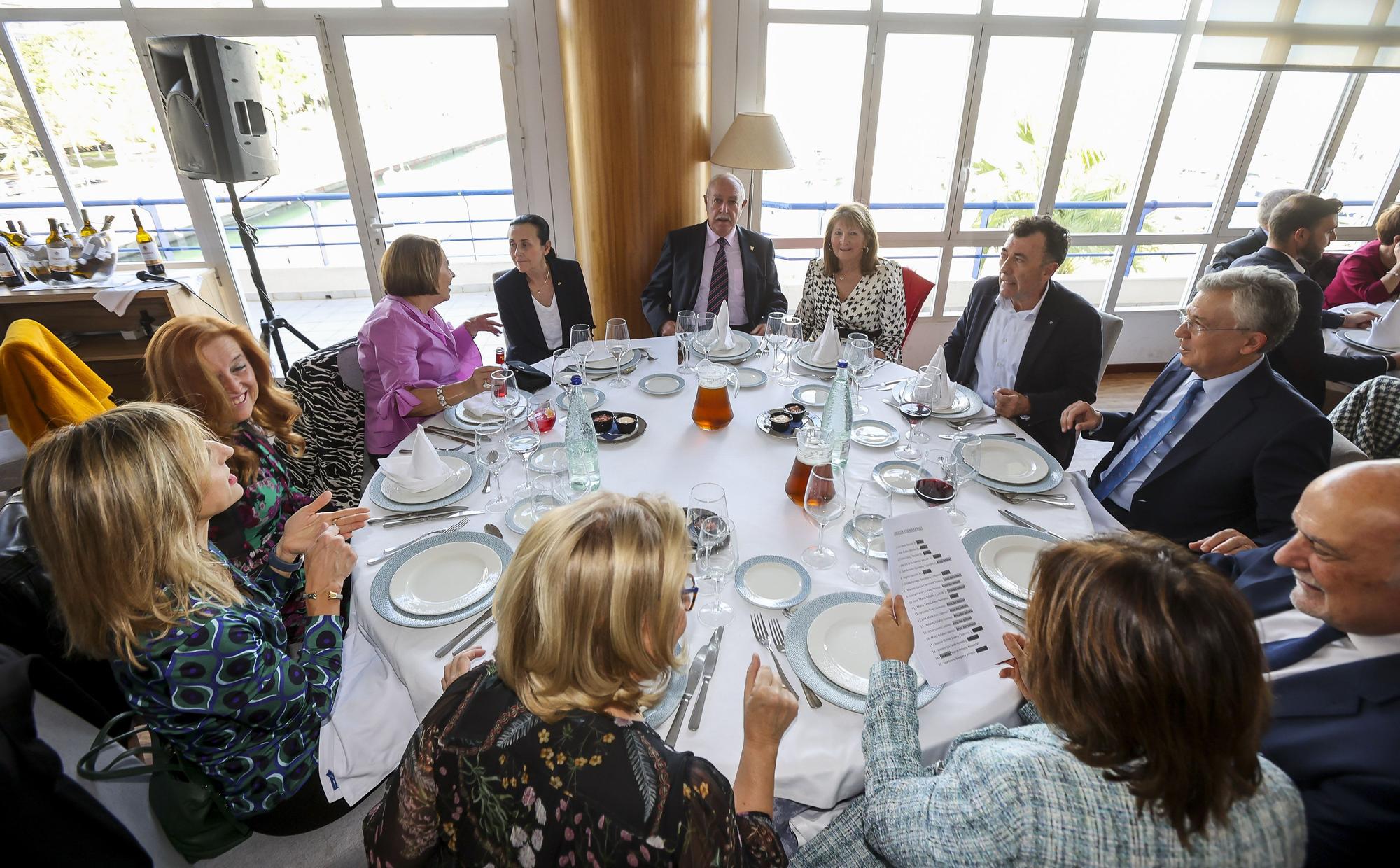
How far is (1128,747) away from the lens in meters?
0.80

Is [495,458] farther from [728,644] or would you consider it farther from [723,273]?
[723,273]

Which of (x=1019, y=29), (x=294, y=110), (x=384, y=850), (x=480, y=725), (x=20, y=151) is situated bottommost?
(x=384, y=850)

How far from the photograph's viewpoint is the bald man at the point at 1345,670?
3.04ft

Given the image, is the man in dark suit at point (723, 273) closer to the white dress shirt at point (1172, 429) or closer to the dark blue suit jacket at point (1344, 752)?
the white dress shirt at point (1172, 429)

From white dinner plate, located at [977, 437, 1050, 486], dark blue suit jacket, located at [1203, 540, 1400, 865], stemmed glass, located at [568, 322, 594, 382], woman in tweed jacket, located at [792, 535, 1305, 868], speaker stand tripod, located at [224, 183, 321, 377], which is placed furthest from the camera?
speaker stand tripod, located at [224, 183, 321, 377]

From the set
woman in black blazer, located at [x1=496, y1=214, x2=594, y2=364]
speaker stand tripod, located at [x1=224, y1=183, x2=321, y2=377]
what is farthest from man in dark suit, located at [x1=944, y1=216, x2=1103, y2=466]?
speaker stand tripod, located at [x1=224, y1=183, x2=321, y2=377]

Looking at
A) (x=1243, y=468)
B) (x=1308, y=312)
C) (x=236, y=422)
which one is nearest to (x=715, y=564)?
(x=236, y=422)

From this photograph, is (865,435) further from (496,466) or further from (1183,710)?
(1183,710)

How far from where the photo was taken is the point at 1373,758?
94cm

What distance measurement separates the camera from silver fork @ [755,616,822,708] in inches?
44.3

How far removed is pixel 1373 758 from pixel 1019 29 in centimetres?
446

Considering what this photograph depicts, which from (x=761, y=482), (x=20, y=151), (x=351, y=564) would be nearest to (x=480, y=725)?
(x=351, y=564)

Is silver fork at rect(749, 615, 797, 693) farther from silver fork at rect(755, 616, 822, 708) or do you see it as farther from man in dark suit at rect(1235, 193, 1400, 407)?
man in dark suit at rect(1235, 193, 1400, 407)

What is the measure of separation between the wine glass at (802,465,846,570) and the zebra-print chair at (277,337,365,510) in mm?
1814
